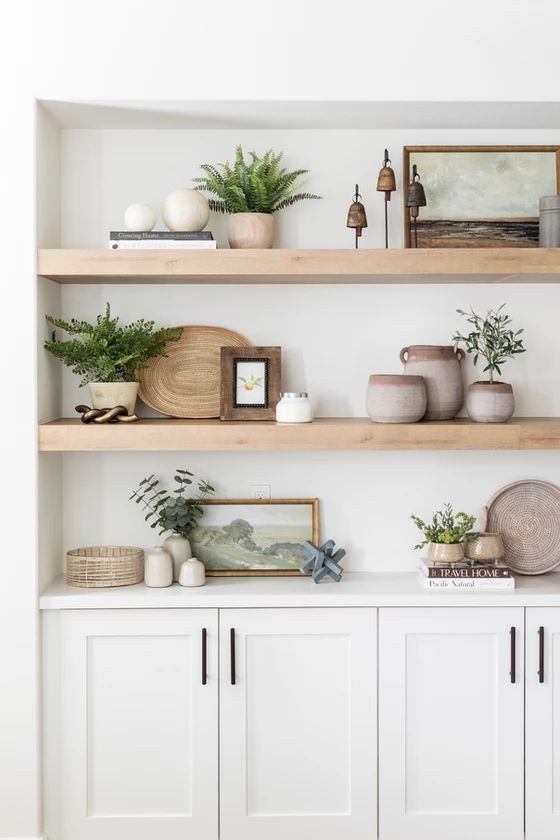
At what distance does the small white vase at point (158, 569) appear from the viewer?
107 inches

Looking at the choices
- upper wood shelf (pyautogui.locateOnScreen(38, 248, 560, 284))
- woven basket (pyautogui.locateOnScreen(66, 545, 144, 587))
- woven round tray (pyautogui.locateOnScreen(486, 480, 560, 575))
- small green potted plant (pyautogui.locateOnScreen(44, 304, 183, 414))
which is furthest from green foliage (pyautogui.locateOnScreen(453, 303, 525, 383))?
woven basket (pyautogui.locateOnScreen(66, 545, 144, 587))

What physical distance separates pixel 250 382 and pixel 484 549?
87 cm

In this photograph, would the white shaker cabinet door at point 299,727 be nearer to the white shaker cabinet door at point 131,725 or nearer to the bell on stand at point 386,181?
the white shaker cabinet door at point 131,725

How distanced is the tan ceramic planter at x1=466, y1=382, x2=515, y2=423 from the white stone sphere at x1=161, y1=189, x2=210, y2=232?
978 mm

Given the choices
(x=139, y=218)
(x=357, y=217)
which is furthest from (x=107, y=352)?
Result: (x=357, y=217)

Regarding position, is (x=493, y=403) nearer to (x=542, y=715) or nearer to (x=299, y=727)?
(x=542, y=715)

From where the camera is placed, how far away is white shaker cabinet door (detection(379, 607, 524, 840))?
2643mm

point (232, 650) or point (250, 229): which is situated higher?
point (250, 229)

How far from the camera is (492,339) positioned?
2.81 metres

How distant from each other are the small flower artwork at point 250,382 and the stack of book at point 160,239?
15.6 inches

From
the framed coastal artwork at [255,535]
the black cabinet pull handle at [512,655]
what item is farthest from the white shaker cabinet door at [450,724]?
the framed coastal artwork at [255,535]

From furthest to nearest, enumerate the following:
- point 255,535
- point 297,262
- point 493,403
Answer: point 255,535
point 493,403
point 297,262

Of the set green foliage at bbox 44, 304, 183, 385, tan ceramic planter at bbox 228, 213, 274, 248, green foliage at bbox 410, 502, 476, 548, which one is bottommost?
green foliage at bbox 410, 502, 476, 548

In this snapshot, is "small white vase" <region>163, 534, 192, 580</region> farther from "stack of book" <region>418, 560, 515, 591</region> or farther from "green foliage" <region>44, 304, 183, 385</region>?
"stack of book" <region>418, 560, 515, 591</region>
